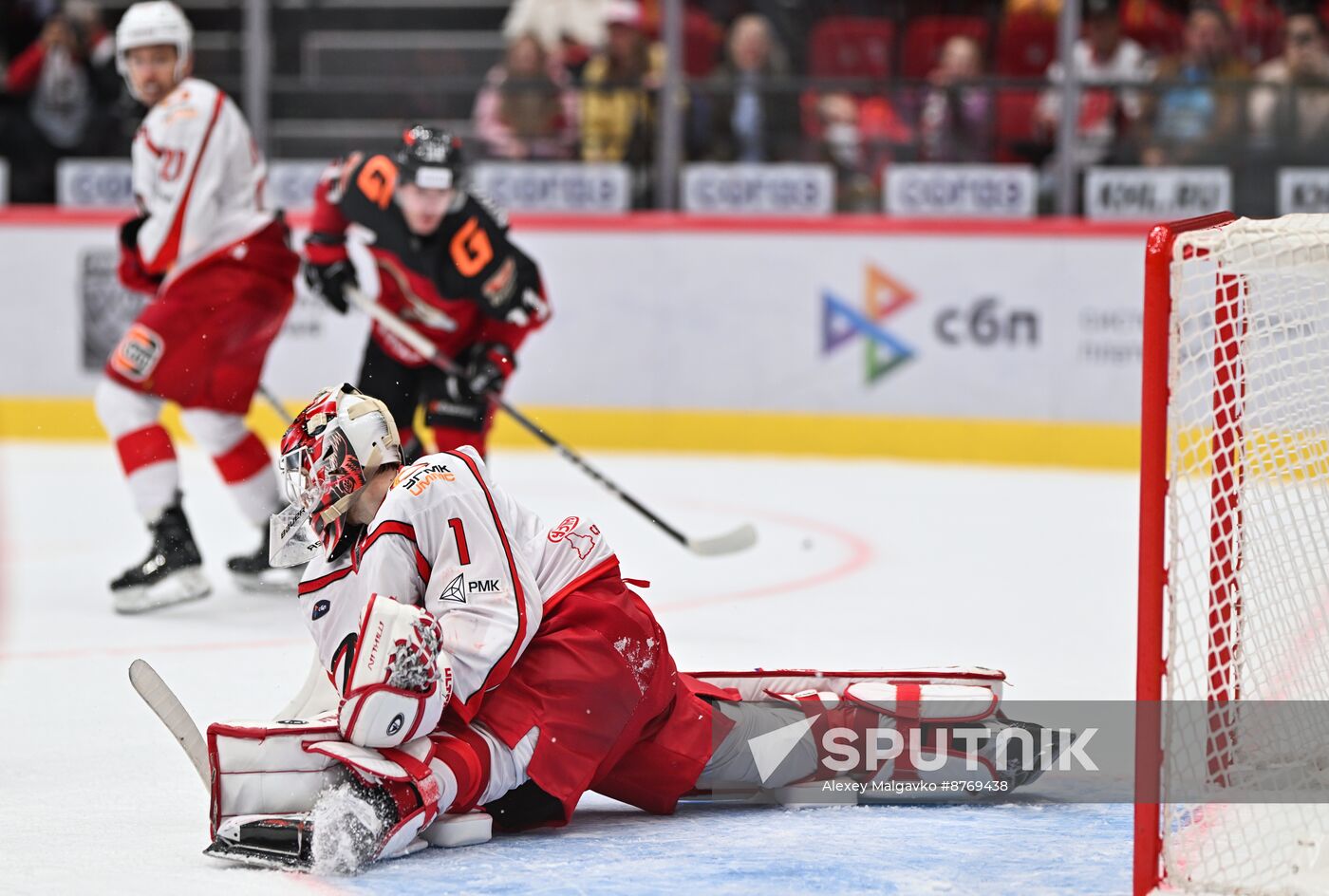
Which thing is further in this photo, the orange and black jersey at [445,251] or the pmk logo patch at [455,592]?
the orange and black jersey at [445,251]

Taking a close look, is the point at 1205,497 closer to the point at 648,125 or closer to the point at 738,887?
the point at 738,887

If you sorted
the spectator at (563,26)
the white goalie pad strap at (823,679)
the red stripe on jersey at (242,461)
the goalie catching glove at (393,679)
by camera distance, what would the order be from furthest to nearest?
the spectator at (563,26)
the red stripe on jersey at (242,461)
the white goalie pad strap at (823,679)
the goalie catching glove at (393,679)

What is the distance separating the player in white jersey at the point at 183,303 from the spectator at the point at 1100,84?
343 centimetres

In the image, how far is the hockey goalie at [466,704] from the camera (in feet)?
8.73

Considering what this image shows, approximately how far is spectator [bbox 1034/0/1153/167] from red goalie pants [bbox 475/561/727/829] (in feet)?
16.0

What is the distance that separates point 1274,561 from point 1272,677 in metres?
0.18

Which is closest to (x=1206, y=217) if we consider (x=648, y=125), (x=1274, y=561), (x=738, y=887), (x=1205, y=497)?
(x=1205, y=497)

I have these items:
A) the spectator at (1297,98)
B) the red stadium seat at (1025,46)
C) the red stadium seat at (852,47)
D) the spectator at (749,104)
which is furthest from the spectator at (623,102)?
the spectator at (1297,98)

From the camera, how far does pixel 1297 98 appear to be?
726 cm

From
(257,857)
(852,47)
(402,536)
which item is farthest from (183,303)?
(852,47)

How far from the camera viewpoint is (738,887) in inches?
104

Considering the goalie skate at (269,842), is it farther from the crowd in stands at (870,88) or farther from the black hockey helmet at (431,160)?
the crowd in stands at (870,88)

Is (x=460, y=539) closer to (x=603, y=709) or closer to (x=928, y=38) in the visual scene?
(x=603, y=709)

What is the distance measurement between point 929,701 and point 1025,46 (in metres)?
4.94
